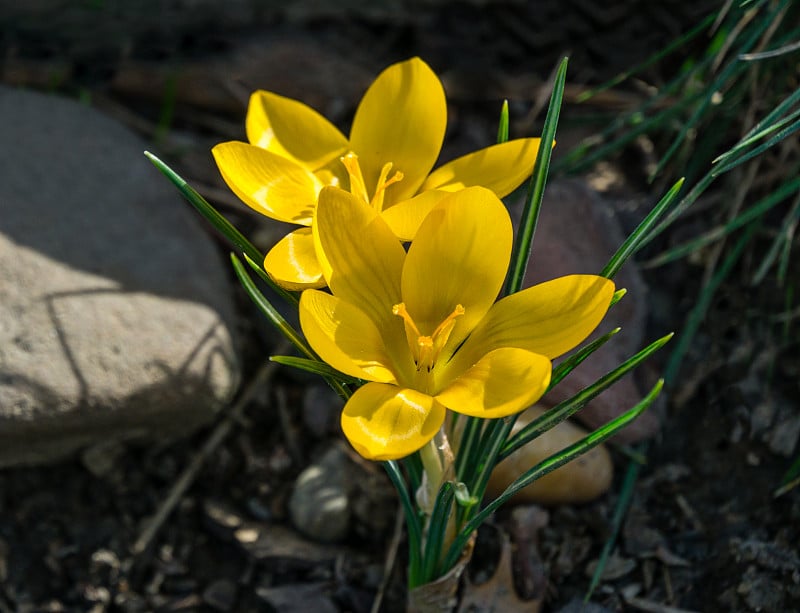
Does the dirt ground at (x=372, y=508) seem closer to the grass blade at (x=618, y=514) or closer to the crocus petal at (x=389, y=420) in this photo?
the grass blade at (x=618, y=514)

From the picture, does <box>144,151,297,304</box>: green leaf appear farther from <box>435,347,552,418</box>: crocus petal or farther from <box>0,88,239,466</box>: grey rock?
<box>0,88,239,466</box>: grey rock

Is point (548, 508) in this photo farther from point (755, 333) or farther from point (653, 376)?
point (755, 333)

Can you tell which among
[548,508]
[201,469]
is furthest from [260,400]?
[548,508]

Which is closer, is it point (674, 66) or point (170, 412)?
point (170, 412)

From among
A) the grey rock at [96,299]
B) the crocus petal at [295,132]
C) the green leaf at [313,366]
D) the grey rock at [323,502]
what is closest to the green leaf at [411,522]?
the green leaf at [313,366]

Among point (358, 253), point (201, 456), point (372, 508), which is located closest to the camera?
point (358, 253)

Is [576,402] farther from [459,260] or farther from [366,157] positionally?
[366,157]

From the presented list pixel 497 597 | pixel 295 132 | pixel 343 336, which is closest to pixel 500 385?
pixel 343 336
